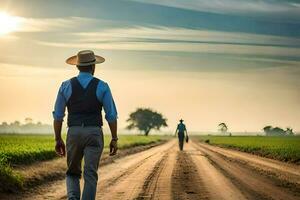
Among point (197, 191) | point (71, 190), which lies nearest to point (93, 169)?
point (71, 190)

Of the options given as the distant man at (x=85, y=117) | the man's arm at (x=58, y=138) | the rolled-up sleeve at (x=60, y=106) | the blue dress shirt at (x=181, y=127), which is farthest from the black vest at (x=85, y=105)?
the blue dress shirt at (x=181, y=127)

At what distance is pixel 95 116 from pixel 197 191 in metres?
5.90

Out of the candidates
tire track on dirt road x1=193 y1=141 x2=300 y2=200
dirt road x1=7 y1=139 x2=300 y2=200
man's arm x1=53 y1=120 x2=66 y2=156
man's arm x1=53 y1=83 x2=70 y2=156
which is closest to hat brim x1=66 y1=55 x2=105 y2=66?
man's arm x1=53 y1=83 x2=70 y2=156

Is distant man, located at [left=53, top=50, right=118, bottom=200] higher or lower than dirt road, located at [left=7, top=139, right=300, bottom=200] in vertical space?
higher

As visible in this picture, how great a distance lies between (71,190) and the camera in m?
8.34

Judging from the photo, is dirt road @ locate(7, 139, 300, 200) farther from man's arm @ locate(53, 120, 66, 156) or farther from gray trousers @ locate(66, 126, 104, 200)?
man's arm @ locate(53, 120, 66, 156)

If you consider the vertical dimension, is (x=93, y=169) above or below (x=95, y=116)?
below

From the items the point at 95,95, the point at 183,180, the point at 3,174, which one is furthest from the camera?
the point at 183,180

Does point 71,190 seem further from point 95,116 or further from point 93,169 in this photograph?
point 95,116

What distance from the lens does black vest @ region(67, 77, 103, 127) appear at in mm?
8062

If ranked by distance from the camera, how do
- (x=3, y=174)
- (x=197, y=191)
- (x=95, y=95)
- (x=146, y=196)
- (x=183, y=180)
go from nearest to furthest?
1. (x=95, y=95)
2. (x=146, y=196)
3. (x=197, y=191)
4. (x=3, y=174)
5. (x=183, y=180)

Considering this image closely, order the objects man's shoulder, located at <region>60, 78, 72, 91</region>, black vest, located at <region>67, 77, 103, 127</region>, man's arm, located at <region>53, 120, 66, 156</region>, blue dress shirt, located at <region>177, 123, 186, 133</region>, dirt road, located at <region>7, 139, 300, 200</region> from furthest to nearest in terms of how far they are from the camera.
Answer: blue dress shirt, located at <region>177, 123, 186, 133</region> → dirt road, located at <region>7, 139, 300, 200</region> → man's arm, located at <region>53, 120, 66, 156</region> → man's shoulder, located at <region>60, 78, 72, 91</region> → black vest, located at <region>67, 77, 103, 127</region>

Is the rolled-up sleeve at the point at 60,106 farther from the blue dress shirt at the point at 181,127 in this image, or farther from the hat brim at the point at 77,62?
the blue dress shirt at the point at 181,127

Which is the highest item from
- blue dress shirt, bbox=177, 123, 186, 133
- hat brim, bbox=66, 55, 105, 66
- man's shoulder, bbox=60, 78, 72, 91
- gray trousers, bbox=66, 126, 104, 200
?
blue dress shirt, bbox=177, 123, 186, 133
